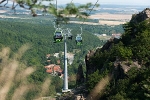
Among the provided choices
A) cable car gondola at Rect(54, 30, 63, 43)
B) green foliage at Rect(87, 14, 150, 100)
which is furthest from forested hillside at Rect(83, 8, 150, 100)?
cable car gondola at Rect(54, 30, 63, 43)

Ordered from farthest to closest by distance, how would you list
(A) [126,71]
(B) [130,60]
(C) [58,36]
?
1. (C) [58,36]
2. (B) [130,60]
3. (A) [126,71]

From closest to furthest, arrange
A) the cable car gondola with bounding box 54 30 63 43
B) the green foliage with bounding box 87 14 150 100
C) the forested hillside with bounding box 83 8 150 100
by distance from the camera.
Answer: the green foliage with bounding box 87 14 150 100 → the forested hillside with bounding box 83 8 150 100 → the cable car gondola with bounding box 54 30 63 43

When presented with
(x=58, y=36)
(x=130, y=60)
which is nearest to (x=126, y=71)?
(x=130, y=60)

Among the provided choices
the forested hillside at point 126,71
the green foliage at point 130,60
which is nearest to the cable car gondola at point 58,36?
the green foliage at point 130,60

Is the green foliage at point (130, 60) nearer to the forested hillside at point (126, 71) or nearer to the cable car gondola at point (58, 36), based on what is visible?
the forested hillside at point (126, 71)

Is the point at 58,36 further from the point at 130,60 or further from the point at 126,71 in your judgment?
the point at 126,71

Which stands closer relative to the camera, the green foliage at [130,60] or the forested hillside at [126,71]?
the green foliage at [130,60]

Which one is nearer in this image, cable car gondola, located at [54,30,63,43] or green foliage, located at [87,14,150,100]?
green foliage, located at [87,14,150,100]

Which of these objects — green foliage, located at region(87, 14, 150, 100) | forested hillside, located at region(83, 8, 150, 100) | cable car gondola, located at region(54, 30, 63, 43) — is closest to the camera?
green foliage, located at region(87, 14, 150, 100)

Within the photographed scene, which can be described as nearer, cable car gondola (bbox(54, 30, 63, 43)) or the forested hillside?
the forested hillside

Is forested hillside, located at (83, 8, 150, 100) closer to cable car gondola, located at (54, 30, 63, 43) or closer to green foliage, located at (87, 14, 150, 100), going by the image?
green foliage, located at (87, 14, 150, 100)
